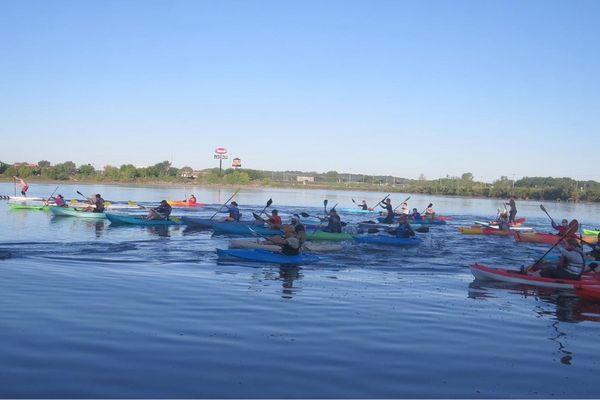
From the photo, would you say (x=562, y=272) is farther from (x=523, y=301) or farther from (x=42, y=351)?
(x=42, y=351)

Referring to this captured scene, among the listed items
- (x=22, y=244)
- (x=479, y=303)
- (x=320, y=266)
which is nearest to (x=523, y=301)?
(x=479, y=303)

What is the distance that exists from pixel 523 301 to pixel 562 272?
2.07 meters

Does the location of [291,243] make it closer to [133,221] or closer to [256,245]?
[256,245]

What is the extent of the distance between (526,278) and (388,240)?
958cm

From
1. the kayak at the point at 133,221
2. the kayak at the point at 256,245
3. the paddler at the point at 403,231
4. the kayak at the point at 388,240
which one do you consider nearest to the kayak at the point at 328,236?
the kayak at the point at 388,240

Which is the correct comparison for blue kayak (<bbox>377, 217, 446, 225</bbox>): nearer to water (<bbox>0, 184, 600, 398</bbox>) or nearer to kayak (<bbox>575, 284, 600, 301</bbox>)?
water (<bbox>0, 184, 600, 398</bbox>)

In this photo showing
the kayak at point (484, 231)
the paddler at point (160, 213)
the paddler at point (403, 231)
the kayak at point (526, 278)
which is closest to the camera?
the kayak at point (526, 278)

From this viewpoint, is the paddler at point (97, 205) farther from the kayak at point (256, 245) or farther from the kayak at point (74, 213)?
the kayak at point (256, 245)

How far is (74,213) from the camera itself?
3219cm

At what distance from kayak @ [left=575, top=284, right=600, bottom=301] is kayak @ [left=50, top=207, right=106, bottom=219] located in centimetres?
2397

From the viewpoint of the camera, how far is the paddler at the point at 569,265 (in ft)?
48.9

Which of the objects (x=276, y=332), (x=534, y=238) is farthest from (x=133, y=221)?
(x=276, y=332)

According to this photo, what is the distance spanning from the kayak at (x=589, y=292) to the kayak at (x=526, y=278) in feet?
0.96

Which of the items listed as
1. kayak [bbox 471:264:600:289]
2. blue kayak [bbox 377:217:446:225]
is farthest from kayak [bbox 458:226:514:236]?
kayak [bbox 471:264:600:289]
